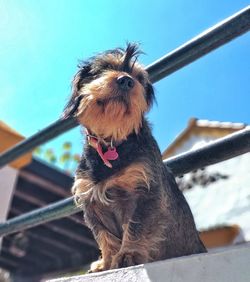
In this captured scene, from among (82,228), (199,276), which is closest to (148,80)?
(199,276)

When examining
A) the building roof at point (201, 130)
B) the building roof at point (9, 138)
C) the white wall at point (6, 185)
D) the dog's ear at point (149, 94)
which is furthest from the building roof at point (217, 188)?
the dog's ear at point (149, 94)

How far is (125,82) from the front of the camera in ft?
7.12

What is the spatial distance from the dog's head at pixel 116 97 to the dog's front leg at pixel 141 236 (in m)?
0.35

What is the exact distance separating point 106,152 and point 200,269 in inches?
34.3

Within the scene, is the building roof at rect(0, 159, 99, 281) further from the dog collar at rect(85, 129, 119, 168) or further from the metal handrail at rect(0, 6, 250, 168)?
the metal handrail at rect(0, 6, 250, 168)

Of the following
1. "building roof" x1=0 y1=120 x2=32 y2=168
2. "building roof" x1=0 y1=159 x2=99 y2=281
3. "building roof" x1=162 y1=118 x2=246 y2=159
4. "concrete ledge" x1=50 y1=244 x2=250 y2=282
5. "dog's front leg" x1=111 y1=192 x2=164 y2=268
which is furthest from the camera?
"building roof" x1=0 y1=159 x2=99 y2=281

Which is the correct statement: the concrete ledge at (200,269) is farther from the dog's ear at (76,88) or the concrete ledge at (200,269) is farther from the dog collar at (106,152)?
the dog's ear at (76,88)

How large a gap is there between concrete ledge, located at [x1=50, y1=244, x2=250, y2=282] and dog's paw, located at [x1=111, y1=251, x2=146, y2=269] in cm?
31

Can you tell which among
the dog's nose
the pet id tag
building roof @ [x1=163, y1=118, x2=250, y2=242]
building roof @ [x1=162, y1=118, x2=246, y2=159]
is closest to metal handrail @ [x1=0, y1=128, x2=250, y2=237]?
the pet id tag

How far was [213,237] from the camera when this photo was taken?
525 centimetres

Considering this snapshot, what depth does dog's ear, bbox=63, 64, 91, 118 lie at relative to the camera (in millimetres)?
2346

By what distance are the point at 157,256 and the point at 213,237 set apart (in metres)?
3.23

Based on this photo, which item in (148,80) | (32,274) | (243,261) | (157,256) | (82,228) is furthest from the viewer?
(32,274)

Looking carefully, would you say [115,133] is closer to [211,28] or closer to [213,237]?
[211,28]
